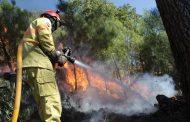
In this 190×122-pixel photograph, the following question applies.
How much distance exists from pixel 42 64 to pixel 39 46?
9.7 inches

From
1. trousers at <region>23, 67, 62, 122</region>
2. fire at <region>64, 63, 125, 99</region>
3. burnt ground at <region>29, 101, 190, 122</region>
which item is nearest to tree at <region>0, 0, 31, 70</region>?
fire at <region>64, 63, 125, 99</region>

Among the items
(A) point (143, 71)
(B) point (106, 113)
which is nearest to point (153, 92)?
(A) point (143, 71)

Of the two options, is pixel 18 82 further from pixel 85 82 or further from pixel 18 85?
pixel 85 82

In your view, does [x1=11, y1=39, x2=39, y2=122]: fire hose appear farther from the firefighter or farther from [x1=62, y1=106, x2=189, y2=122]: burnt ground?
[x1=62, y1=106, x2=189, y2=122]: burnt ground

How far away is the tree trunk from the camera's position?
210 inches

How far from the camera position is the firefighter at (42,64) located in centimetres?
499

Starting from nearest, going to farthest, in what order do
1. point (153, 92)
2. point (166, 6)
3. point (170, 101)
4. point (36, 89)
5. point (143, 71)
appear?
point (36, 89)
point (166, 6)
point (170, 101)
point (153, 92)
point (143, 71)

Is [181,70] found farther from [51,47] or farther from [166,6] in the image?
[51,47]

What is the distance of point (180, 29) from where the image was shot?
17.7 ft

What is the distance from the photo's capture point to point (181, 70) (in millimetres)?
5613

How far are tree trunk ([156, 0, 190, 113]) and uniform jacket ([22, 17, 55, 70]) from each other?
62.2 inches

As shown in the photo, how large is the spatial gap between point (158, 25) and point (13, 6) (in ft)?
27.1

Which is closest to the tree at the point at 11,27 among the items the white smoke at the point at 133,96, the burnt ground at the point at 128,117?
the white smoke at the point at 133,96

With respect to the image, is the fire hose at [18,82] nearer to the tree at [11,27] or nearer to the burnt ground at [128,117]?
the burnt ground at [128,117]
